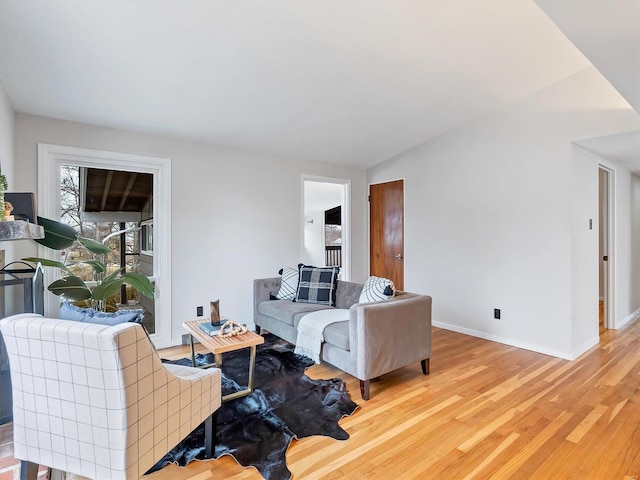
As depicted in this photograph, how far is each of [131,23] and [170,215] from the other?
1966mm

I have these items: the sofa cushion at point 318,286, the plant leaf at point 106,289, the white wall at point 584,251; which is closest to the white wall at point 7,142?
the plant leaf at point 106,289

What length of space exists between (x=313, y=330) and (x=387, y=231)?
8.58 ft

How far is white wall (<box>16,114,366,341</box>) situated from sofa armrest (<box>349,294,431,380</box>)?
6.68 feet

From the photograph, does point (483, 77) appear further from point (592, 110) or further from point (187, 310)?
point (187, 310)

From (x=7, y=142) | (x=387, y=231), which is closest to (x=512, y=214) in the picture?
(x=387, y=231)

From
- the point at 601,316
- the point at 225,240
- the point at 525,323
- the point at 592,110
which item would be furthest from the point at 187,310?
the point at 601,316

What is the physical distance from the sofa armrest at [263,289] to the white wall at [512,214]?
2015 mm

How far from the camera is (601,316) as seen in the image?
490 centimetres

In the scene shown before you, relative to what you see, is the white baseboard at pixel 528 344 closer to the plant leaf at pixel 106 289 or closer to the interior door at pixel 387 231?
the interior door at pixel 387 231

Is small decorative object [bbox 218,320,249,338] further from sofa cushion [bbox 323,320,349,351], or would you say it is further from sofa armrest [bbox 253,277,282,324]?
sofa armrest [bbox 253,277,282,324]

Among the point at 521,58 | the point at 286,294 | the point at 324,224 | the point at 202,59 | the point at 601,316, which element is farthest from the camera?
the point at 324,224

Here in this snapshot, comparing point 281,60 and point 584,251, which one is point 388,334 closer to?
point 281,60

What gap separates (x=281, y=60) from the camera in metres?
2.53

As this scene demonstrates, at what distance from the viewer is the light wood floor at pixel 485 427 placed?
5.80ft
